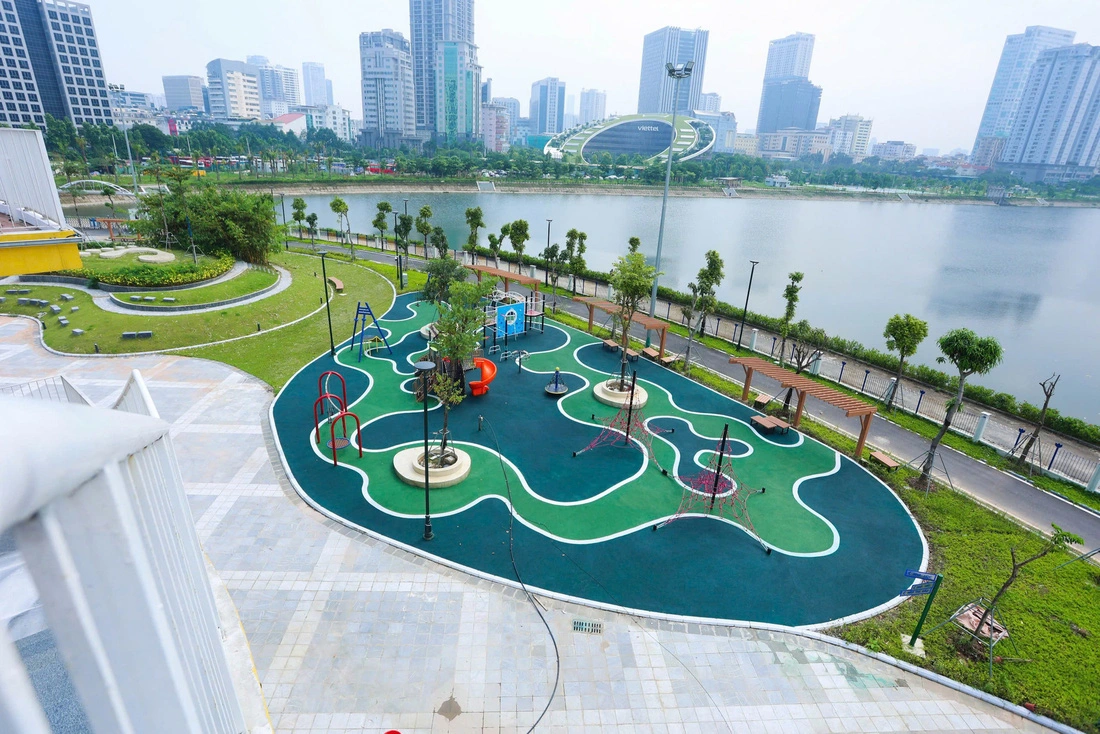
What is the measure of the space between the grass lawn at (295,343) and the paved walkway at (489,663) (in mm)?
9462

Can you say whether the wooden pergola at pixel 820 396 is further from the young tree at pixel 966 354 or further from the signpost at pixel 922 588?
the signpost at pixel 922 588

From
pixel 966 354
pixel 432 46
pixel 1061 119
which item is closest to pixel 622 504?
pixel 966 354

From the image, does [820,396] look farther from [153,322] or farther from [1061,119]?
[1061,119]

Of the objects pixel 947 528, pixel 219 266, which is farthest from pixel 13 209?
pixel 947 528

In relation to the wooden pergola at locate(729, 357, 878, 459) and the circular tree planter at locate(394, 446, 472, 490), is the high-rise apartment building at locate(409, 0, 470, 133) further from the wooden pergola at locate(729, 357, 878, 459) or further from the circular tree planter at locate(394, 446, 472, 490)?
the circular tree planter at locate(394, 446, 472, 490)

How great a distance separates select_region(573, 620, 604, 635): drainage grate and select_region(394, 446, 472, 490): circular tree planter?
17.6 ft

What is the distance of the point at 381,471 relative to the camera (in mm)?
14930

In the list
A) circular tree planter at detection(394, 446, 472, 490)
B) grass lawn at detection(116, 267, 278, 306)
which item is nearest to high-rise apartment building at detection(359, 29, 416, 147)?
grass lawn at detection(116, 267, 278, 306)

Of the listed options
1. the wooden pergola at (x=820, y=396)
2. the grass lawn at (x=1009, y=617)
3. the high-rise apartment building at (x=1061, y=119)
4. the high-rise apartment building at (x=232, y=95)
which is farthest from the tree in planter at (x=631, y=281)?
the high-rise apartment building at (x=1061, y=119)

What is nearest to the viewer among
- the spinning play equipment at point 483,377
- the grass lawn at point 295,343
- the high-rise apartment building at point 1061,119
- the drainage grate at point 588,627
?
the drainage grate at point 588,627

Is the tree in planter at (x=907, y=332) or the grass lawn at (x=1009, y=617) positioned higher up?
the tree in planter at (x=907, y=332)

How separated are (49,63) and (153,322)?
107521 millimetres

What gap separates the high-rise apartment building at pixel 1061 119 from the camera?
15800 cm

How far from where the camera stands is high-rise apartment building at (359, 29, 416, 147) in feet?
493
